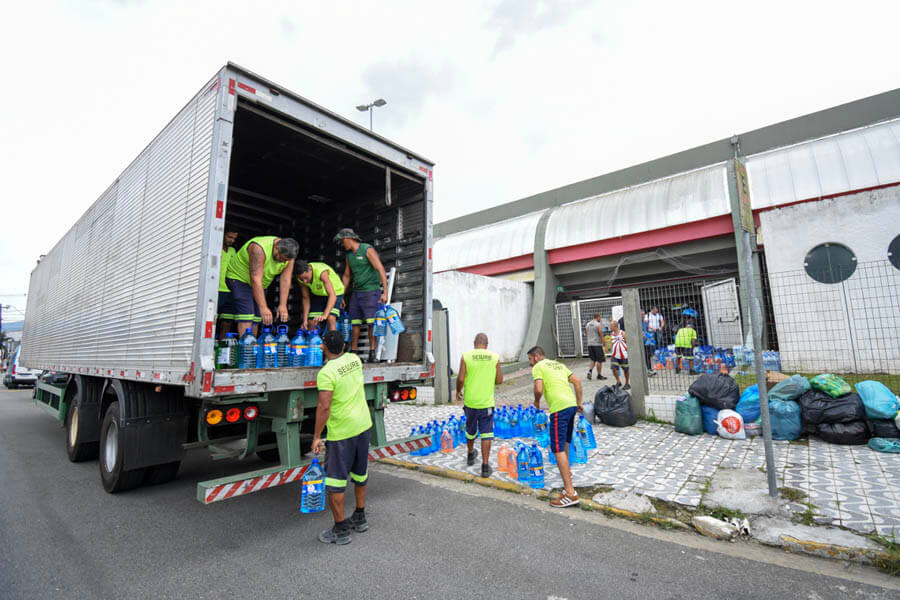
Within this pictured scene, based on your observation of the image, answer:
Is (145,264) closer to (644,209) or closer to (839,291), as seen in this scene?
(839,291)

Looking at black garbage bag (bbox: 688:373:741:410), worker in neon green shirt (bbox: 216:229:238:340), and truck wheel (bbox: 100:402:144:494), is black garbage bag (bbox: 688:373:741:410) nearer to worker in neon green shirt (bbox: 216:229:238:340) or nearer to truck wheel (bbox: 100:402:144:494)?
worker in neon green shirt (bbox: 216:229:238:340)

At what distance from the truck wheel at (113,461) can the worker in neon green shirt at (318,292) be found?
213 cm

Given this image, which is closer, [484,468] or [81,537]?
[81,537]

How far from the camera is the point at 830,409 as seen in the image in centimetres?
540

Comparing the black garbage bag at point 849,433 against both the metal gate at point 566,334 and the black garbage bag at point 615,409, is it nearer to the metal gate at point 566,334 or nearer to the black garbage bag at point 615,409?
the black garbage bag at point 615,409

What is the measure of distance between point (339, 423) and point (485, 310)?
38.9ft

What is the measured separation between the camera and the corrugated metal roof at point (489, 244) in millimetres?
18438

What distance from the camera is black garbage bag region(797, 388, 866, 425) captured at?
5289 mm

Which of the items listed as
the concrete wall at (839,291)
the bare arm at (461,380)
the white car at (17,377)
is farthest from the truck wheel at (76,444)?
the white car at (17,377)

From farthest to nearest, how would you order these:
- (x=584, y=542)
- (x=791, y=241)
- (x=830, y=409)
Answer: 1. (x=791, y=241)
2. (x=830, y=409)
3. (x=584, y=542)

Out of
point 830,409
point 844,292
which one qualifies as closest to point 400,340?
point 830,409

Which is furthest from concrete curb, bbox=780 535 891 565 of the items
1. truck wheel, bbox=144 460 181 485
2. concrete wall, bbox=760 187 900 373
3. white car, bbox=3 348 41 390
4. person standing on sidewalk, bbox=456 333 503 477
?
white car, bbox=3 348 41 390

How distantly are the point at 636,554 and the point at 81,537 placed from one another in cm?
440

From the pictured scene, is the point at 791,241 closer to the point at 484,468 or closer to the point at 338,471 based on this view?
the point at 484,468
